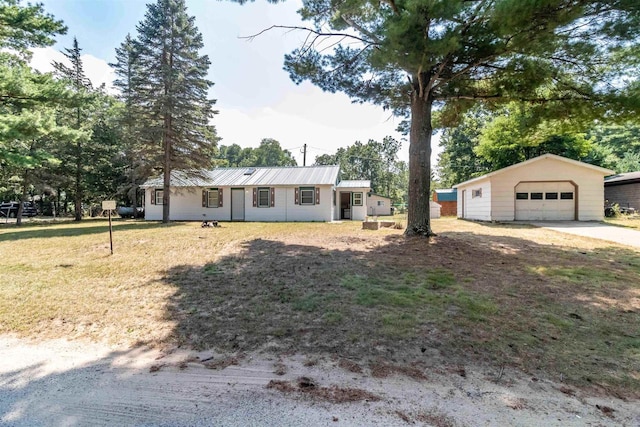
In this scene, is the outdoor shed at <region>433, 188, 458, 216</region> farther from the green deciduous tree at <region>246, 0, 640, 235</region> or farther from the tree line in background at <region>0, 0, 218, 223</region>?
the tree line in background at <region>0, 0, 218, 223</region>

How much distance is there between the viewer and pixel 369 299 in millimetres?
4184

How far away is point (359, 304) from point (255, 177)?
16.4 metres

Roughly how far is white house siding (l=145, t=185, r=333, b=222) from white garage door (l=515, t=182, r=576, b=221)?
10.2 m

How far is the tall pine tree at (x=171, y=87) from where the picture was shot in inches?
571

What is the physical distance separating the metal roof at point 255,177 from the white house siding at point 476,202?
27.6 feet

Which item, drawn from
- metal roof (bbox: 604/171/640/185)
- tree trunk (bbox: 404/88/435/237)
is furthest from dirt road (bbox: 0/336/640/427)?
metal roof (bbox: 604/171/640/185)

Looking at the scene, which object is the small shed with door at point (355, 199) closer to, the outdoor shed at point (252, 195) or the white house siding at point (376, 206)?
the outdoor shed at point (252, 195)

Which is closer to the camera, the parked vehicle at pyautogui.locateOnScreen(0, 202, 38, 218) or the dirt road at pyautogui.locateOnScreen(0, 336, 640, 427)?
the dirt road at pyautogui.locateOnScreen(0, 336, 640, 427)

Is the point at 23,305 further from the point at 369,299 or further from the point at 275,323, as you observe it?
the point at 369,299

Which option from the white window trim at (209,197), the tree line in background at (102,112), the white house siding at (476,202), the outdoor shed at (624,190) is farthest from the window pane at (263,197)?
the outdoor shed at (624,190)

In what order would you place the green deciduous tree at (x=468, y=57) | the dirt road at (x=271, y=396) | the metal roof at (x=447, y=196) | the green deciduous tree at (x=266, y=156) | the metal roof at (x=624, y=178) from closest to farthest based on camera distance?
the dirt road at (x=271, y=396) → the green deciduous tree at (x=468, y=57) → the metal roof at (x=624, y=178) → the metal roof at (x=447, y=196) → the green deciduous tree at (x=266, y=156)

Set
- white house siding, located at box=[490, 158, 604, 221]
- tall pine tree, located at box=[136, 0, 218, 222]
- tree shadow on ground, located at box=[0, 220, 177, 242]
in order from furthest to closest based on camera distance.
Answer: white house siding, located at box=[490, 158, 604, 221]
tall pine tree, located at box=[136, 0, 218, 222]
tree shadow on ground, located at box=[0, 220, 177, 242]

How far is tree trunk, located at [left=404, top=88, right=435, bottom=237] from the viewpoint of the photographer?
8.63 meters

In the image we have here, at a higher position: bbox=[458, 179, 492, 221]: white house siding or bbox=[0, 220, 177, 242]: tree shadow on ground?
bbox=[458, 179, 492, 221]: white house siding
